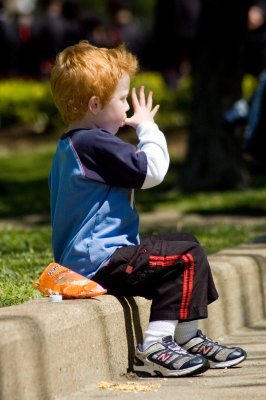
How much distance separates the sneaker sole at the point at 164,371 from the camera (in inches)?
165

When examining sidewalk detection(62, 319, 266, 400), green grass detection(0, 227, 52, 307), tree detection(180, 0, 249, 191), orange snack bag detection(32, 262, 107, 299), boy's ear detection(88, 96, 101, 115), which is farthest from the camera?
tree detection(180, 0, 249, 191)

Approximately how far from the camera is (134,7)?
5753cm

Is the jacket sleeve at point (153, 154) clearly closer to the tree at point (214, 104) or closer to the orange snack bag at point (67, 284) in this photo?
the orange snack bag at point (67, 284)

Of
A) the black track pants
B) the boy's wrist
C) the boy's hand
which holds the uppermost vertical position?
the boy's hand

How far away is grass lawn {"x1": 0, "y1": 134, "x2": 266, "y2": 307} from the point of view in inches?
211

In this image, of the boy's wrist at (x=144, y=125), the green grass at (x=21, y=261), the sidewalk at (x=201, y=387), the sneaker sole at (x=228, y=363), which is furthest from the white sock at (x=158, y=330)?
the boy's wrist at (x=144, y=125)

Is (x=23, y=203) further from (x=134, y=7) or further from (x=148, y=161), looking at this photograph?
(x=134, y=7)

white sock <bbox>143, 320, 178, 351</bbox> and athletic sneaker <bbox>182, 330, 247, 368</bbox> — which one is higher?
white sock <bbox>143, 320, 178, 351</bbox>

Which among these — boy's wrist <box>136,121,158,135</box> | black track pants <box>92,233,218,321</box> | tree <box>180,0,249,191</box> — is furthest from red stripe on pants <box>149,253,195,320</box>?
tree <box>180,0,249,191</box>

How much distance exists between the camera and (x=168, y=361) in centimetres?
420

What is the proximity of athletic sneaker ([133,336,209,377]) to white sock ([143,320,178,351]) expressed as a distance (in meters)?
0.02

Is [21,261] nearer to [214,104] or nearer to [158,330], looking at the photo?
[158,330]

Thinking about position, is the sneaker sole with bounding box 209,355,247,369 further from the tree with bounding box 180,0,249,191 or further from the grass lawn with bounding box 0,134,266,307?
the tree with bounding box 180,0,249,191

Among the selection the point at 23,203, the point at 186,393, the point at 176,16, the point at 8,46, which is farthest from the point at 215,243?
the point at 8,46
